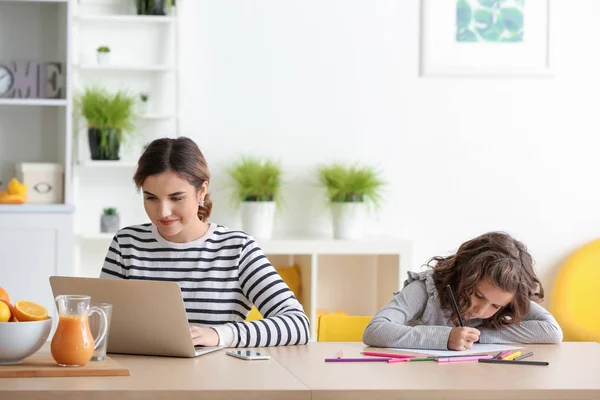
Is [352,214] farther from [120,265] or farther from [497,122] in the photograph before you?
[120,265]

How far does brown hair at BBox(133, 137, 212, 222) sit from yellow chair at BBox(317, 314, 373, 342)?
52 centimetres

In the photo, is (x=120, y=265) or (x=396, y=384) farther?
(x=120, y=265)

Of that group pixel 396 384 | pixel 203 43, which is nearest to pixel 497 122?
pixel 203 43

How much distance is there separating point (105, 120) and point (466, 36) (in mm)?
1617

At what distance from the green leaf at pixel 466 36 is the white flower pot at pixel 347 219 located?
2.94ft

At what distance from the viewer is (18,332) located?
1.86 meters

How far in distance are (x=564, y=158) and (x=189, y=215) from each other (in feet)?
8.16

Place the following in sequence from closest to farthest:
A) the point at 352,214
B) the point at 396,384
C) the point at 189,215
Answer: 1. the point at 396,384
2. the point at 189,215
3. the point at 352,214

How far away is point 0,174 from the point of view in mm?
4035

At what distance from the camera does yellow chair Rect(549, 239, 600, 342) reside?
13.4ft

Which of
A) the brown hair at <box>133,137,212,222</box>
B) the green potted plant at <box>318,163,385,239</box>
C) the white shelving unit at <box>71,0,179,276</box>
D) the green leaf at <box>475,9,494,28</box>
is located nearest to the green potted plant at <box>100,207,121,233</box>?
the white shelving unit at <box>71,0,179,276</box>

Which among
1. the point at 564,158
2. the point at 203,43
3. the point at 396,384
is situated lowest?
the point at 396,384

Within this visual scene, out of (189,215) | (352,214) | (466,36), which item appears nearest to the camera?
(189,215)

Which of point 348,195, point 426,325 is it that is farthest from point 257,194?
point 426,325
